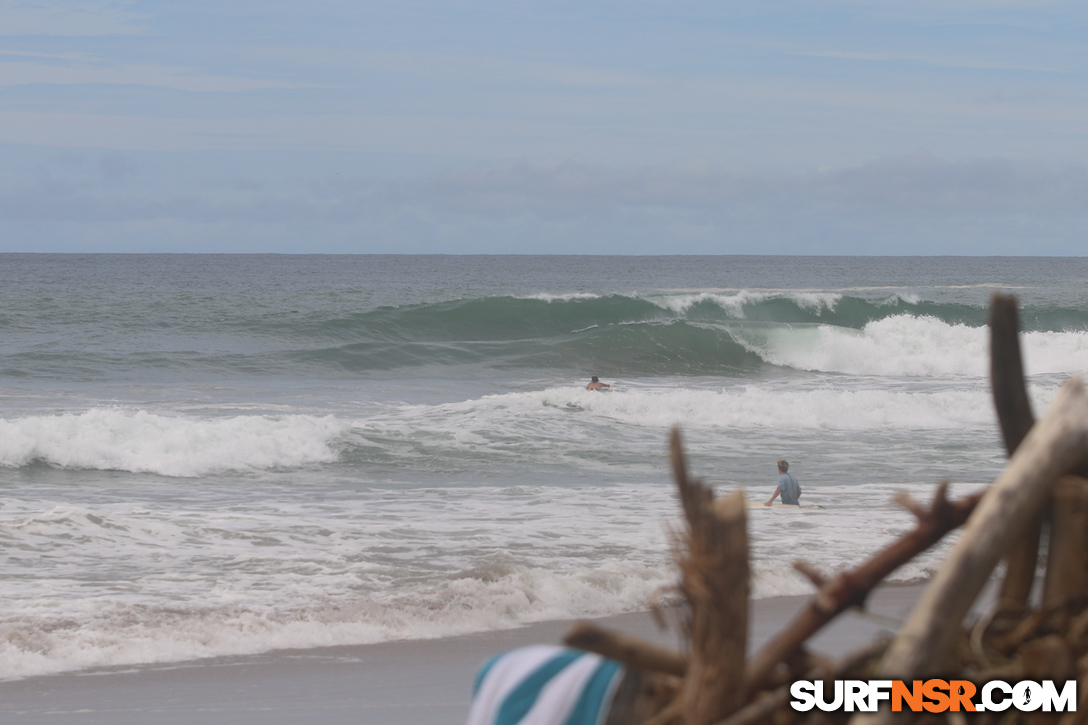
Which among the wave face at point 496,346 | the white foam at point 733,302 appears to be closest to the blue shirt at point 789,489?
the wave face at point 496,346

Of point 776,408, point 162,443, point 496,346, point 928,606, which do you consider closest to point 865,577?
point 928,606

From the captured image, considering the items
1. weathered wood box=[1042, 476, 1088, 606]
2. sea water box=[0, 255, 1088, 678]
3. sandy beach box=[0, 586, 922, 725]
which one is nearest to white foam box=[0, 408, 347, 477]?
sea water box=[0, 255, 1088, 678]

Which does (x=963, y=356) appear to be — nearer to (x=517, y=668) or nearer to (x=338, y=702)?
(x=338, y=702)

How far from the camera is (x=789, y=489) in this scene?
1051 cm

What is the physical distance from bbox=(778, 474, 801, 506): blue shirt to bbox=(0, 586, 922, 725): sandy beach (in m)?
3.99

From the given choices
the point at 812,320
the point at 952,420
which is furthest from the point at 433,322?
the point at 952,420

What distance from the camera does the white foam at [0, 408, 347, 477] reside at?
43.6 feet

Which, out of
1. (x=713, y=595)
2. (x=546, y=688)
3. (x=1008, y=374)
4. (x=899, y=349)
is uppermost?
(x=1008, y=374)

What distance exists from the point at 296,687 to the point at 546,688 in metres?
4.02

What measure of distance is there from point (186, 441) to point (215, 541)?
5.51m

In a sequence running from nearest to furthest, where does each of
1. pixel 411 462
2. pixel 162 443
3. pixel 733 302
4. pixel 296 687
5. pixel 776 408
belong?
pixel 296 687, pixel 162 443, pixel 411 462, pixel 776 408, pixel 733 302

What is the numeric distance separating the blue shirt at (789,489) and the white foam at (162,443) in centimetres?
629

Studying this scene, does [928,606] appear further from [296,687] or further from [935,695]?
[296,687]

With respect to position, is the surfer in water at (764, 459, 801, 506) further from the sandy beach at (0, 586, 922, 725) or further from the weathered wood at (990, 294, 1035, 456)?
the weathered wood at (990, 294, 1035, 456)
